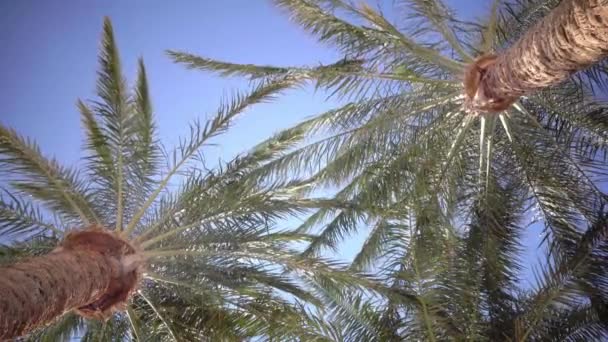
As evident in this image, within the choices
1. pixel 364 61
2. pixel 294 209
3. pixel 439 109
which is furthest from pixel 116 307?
pixel 439 109

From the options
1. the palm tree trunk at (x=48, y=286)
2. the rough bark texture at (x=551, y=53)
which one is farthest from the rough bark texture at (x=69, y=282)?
the rough bark texture at (x=551, y=53)

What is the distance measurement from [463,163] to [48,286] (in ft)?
18.3

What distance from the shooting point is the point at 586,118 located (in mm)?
7750

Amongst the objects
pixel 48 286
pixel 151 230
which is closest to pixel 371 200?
pixel 151 230

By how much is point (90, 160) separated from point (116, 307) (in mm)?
1909

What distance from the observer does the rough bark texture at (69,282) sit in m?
5.04

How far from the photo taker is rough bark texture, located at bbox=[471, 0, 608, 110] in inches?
181

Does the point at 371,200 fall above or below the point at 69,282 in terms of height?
above

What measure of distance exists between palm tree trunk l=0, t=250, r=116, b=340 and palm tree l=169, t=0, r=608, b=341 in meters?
2.68

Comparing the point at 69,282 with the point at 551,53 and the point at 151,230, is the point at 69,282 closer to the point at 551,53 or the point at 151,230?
the point at 151,230

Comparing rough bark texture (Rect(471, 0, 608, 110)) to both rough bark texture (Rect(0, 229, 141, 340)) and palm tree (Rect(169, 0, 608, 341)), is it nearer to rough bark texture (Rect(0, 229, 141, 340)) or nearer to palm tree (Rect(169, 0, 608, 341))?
palm tree (Rect(169, 0, 608, 341))

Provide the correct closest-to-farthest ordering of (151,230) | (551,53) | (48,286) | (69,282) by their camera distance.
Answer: (551,53) < (48,286) < (69,282) < (151,230)

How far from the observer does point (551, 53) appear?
206 inches

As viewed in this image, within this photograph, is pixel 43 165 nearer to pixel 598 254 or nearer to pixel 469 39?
pixel 469 39
